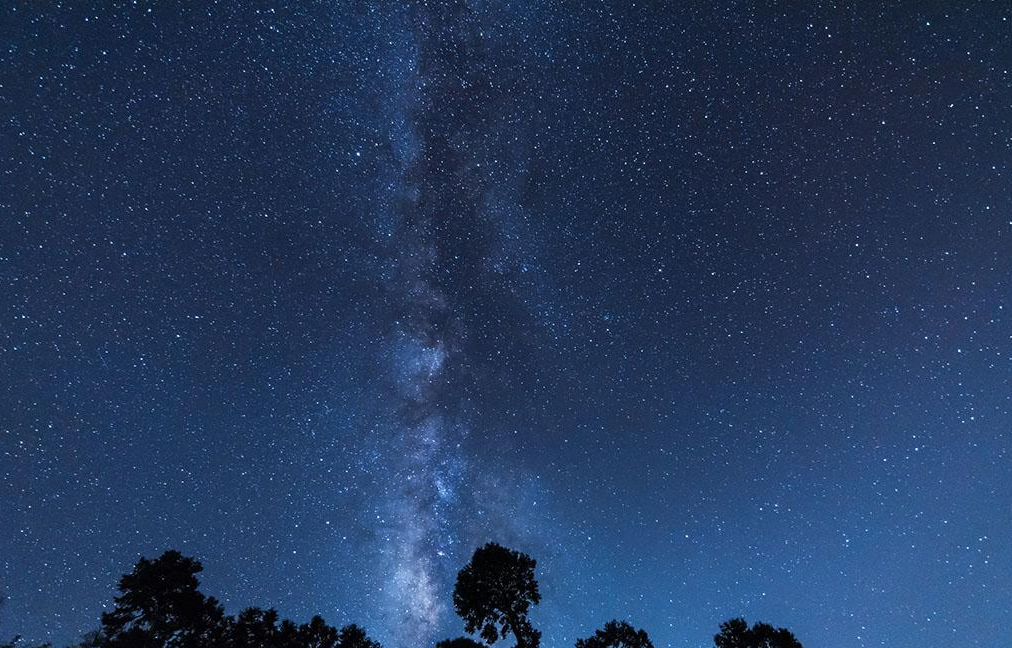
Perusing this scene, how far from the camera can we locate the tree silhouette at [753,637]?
33.2 metres

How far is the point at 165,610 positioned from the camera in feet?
97.2

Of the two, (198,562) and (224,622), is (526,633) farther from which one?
(198,562)

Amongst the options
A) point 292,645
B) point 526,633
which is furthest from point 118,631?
point 526,633

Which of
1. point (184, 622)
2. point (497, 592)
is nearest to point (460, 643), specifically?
point (497, 592)

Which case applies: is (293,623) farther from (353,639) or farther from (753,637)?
(753,637)

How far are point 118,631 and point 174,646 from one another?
3.45 m

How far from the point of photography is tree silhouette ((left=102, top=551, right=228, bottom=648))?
1119 inches

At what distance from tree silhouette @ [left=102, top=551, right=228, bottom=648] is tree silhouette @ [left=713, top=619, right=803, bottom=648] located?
3238 centimetres

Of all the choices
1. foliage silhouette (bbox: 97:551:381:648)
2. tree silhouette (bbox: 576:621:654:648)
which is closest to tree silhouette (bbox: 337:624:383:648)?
foliage silhouette (bbox: 97:551:381:648)

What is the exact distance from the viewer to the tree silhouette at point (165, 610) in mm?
28422

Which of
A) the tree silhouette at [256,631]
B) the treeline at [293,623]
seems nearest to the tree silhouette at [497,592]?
the treeline at [293,623]

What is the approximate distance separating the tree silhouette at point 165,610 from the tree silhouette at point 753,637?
32.4 metres

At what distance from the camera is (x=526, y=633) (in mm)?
31594

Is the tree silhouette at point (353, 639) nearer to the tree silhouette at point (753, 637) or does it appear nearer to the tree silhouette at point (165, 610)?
the tree silhouette at point (165, 610)
